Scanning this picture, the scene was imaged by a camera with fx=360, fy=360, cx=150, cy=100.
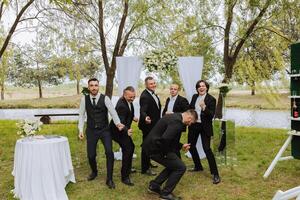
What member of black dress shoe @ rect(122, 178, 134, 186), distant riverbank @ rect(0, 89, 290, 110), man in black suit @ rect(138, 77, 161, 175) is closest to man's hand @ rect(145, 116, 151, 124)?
man in black suit @ rect(138, 77, 161, 175)

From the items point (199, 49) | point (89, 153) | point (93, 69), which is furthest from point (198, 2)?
point (89, 153)

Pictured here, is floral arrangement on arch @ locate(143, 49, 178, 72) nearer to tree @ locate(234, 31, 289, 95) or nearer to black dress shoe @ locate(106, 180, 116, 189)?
black dress shoe @ locate(106, 180, 116, 189)

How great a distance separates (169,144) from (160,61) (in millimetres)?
2486

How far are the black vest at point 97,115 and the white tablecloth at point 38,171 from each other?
693mm

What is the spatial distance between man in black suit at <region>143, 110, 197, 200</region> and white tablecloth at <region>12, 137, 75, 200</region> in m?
1.29

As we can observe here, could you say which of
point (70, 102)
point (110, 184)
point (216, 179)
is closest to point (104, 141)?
point (110, 184)

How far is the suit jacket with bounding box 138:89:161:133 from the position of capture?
5.98 m

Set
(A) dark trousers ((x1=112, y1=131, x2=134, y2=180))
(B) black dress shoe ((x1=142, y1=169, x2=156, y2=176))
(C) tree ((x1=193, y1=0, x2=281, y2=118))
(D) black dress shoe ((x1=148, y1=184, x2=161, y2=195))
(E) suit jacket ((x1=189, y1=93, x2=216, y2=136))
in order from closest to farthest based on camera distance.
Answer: (D) black dress shoe ((x1=148, y1=184, x2=161, y2=195)) < (A) dark trousers ((x1=112, y1=131, x2=134, y2=180)) < (E) suit jacket ((x1=189, y1=93, x2=216, y2=136)) < (B) black dress shoe ((x1=142, y1=169, x2=156, y2=176)) < (C) tree ((x1=193, y1=0, x2=281, y2=118))

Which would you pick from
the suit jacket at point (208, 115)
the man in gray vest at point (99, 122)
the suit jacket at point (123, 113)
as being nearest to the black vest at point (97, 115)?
the man in gray vest at point (99, 122)

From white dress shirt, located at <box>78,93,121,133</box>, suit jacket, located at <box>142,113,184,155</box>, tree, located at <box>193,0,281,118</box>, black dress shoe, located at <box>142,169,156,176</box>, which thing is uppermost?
tree, located at <box>193,0,281,118</box>

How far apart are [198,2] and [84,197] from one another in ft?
28.3

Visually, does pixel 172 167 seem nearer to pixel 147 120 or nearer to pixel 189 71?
pixel 147 120

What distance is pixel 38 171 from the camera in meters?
4.83

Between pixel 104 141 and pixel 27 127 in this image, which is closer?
pixel 27 127
